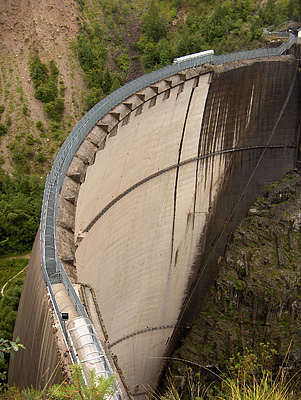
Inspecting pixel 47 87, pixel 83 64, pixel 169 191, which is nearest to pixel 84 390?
pixel 169 191

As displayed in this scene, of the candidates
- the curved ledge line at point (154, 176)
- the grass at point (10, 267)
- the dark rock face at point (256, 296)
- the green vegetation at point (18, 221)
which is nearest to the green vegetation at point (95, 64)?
the green vegetation at point (18, 221)

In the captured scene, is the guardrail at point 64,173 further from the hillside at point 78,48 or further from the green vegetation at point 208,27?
the hillside at point 78,48

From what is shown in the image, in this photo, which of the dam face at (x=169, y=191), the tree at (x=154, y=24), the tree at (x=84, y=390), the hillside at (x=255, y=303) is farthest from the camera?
the tree at (x=154, y=24)

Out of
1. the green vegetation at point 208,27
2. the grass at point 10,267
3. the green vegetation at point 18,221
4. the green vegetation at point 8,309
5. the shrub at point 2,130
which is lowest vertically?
the green vegetation at point 8,309

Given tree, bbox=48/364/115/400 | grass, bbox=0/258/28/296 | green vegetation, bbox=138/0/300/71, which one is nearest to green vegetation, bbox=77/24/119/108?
green vegetation, bbox=138/0/300/71

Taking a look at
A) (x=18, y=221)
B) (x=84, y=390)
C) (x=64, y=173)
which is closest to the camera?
(x=84, y=390)

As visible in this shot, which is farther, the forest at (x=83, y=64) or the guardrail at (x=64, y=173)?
the forest at (x=83, y=64)

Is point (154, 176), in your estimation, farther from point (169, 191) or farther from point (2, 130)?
point (2, 130)
